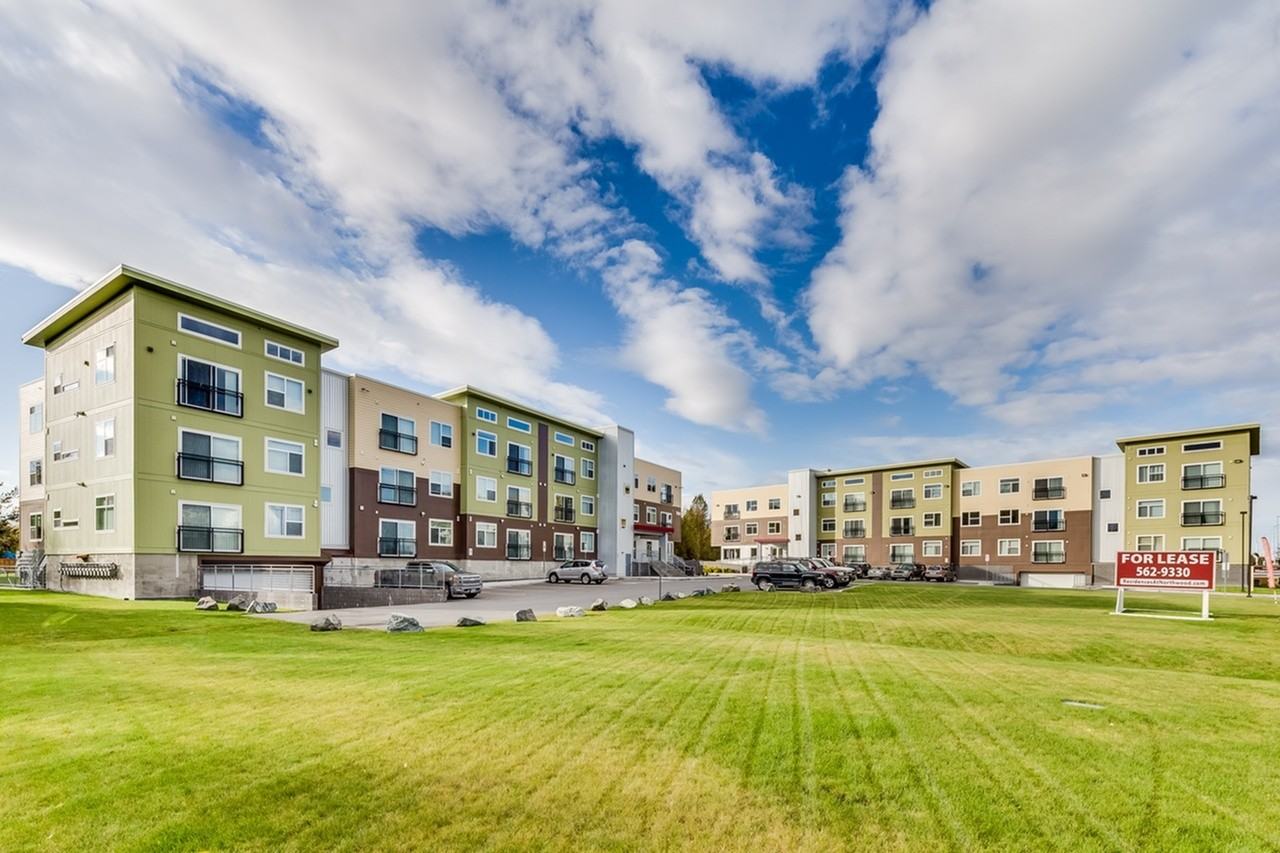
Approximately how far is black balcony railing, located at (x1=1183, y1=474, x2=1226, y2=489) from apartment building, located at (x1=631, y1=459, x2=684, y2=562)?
43.1 meters

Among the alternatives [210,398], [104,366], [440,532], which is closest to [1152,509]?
[440,532]

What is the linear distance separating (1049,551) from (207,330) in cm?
6259

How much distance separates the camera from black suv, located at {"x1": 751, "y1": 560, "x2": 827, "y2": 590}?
3491 centimetres

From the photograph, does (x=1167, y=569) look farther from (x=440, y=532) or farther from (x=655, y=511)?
(x=655, y=511)

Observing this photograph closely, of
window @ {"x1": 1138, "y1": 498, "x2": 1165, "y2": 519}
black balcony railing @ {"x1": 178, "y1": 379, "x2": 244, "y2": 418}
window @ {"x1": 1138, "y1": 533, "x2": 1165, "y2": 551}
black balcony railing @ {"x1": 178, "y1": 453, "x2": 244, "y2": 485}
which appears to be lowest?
window @ {"x1": 1138, "y1": 533, "x2": 1165, "y2": 551}

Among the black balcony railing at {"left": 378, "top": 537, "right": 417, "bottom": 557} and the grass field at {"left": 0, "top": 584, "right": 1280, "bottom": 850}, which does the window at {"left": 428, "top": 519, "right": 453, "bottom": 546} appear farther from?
the grass field at {"left": 0, "top": 584, "right": 1280, "bottom": 850}

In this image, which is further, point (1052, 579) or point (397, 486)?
point (1052, 579)

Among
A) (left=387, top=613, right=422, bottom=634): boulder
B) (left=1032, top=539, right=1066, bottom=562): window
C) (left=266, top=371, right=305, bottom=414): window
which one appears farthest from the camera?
(left=1032, top=539, right=1066, bottom=562): window

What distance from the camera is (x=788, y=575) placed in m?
35.0

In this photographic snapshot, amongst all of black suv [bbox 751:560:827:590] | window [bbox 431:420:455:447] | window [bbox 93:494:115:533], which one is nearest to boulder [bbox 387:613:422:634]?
window [bbox 93:494:115:533]

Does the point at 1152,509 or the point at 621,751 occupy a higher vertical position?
the point at 621,751

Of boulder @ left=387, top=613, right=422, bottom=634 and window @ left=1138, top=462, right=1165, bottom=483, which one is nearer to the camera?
boulder @ left=387, top=613, right=422, bottom=634

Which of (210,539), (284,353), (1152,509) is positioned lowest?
(1152,509)

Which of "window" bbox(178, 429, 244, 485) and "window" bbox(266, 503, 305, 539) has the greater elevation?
"window" bbox(178, 429, 244, 485)
